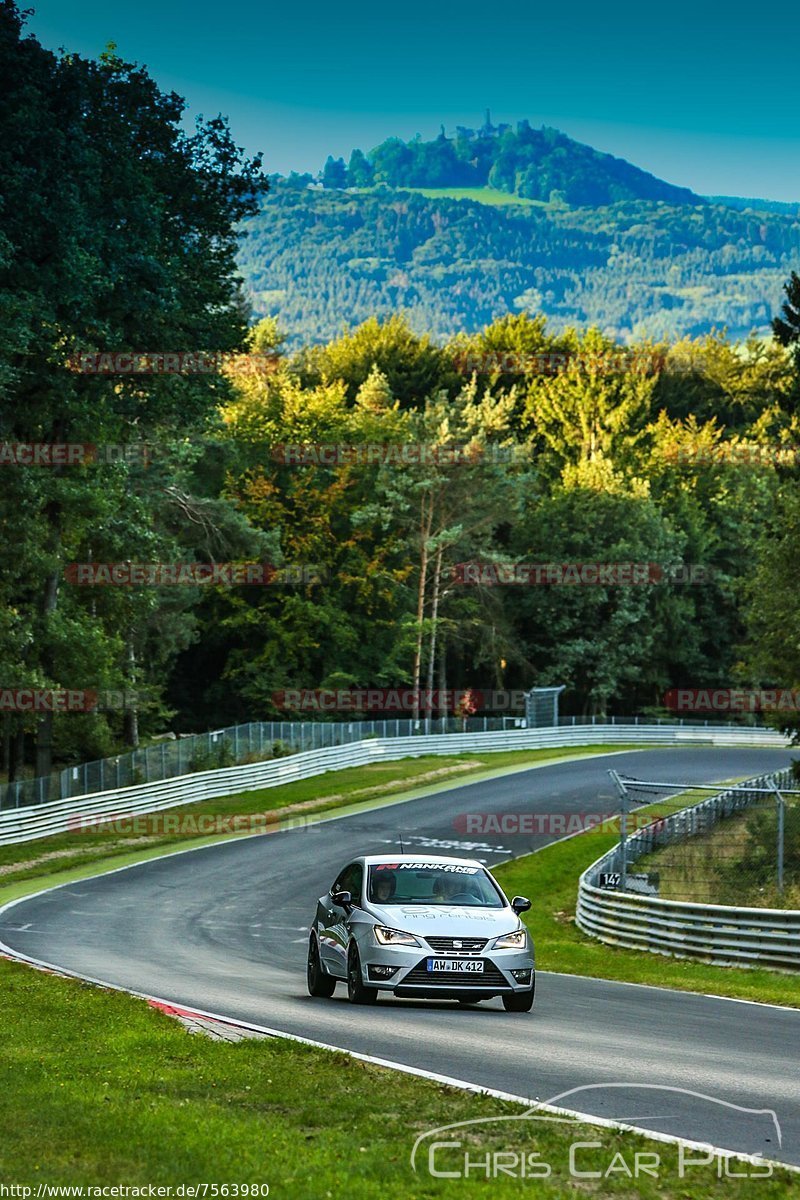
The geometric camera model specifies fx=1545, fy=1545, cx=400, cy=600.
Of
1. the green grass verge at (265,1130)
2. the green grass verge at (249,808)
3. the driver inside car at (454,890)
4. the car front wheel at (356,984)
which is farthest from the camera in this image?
the green grass verge at (249,808)

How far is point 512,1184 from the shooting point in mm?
7637

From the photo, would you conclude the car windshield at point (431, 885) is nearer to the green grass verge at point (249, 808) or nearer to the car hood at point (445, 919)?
the car hood at point (445, 919)

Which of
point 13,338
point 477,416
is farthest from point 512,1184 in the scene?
point 477,416

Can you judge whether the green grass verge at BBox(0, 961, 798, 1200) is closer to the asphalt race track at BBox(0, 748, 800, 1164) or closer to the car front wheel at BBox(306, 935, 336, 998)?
the asphalt race track at BBox(0, 748, 800, 1164)

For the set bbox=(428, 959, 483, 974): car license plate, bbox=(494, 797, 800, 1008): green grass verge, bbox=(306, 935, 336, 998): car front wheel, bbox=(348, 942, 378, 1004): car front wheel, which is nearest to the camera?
bbox=(428, 959, 483, 974): car license plate

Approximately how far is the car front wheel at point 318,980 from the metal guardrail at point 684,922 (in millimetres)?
8627

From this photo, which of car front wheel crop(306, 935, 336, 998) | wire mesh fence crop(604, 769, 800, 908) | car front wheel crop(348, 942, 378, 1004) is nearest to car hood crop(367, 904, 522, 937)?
car front wheel crop(348, 942, 378, 1004)

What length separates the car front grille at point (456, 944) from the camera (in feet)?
52.7

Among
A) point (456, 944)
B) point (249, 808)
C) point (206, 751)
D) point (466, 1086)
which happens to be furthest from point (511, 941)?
point (206, 751)

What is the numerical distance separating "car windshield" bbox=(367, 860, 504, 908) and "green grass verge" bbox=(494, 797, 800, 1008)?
400cm

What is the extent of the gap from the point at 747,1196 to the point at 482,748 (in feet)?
205

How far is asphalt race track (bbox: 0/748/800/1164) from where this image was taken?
10211mm

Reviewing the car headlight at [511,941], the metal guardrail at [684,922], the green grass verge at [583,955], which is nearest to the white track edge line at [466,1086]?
the car headlight at [511,941]

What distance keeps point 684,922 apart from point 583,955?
5.81 feet
